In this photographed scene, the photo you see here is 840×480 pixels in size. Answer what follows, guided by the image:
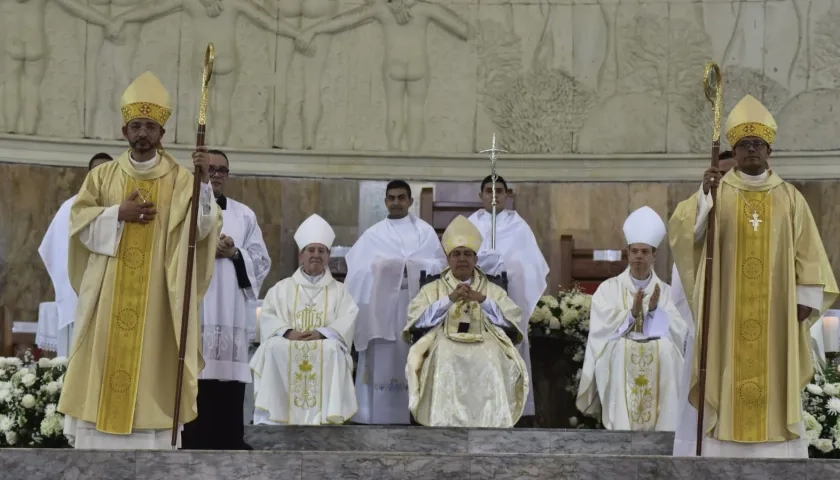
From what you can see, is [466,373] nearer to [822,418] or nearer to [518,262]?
[518,262]

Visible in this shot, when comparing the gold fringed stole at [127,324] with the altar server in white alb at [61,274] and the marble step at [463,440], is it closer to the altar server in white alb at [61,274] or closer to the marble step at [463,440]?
the marble step at [463,440]

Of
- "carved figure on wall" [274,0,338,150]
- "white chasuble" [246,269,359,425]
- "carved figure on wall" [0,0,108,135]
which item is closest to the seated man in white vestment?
"white chasuble" [246,269,359,425]

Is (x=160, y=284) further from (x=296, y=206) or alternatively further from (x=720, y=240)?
(x=296, y=206)

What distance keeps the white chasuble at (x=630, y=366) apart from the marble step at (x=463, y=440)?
37.6 inches

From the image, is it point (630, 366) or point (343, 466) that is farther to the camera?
point (630, 366)

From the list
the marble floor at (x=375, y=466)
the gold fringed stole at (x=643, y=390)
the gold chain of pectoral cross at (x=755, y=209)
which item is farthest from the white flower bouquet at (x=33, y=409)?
the gold chain of pectoral cross at (x=755, y=209)

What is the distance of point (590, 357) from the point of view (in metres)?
11.2

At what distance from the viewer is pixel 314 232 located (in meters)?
11.3

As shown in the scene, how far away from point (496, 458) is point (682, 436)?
1.91m

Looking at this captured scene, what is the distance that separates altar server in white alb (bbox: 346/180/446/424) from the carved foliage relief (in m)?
2.36

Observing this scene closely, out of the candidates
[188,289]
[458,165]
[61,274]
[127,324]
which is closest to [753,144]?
[188,289]

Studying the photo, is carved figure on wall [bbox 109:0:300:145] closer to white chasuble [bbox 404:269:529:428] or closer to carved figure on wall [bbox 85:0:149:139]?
carved figure on wall [bbox 85:0:149:139]

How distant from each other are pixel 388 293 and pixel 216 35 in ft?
12.8

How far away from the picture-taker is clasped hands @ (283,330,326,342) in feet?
35.2
